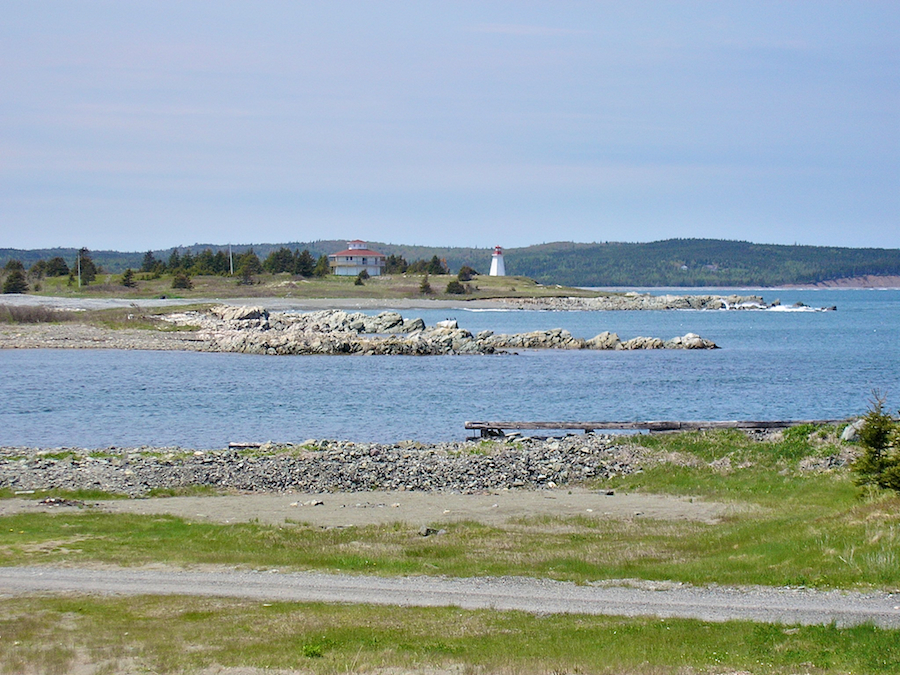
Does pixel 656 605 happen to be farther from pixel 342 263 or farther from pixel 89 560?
pixel 342 263

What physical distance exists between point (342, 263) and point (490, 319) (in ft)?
186

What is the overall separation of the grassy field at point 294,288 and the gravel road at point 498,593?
4210 inches

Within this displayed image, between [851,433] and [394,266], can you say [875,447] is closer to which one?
[851,433]

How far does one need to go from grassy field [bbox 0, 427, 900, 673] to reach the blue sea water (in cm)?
1429

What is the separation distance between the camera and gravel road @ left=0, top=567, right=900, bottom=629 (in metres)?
11.0

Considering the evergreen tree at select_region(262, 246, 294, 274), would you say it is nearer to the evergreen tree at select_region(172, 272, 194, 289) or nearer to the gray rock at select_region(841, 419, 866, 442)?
the evergreen tree at select_region(172, 272, 194, 289)

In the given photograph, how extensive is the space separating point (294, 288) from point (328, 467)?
357 feet

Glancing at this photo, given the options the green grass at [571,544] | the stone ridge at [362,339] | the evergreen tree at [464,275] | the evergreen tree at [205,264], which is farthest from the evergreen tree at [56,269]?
the green grass at [571,544]

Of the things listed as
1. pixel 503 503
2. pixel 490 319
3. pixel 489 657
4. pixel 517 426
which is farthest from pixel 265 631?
pixel 490 319

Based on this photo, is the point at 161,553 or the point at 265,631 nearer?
the point at 265,631

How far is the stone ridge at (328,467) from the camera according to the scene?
2222cm

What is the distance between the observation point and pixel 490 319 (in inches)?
4491

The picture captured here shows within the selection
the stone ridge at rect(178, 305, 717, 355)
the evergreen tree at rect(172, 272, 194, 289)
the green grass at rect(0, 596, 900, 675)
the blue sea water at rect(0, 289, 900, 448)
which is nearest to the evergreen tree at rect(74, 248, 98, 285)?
the evergreen tree at rect(172, 272, 194, 289)

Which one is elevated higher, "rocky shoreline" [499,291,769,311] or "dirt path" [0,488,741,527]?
"rocky shoreline" [499,291,769,311]
